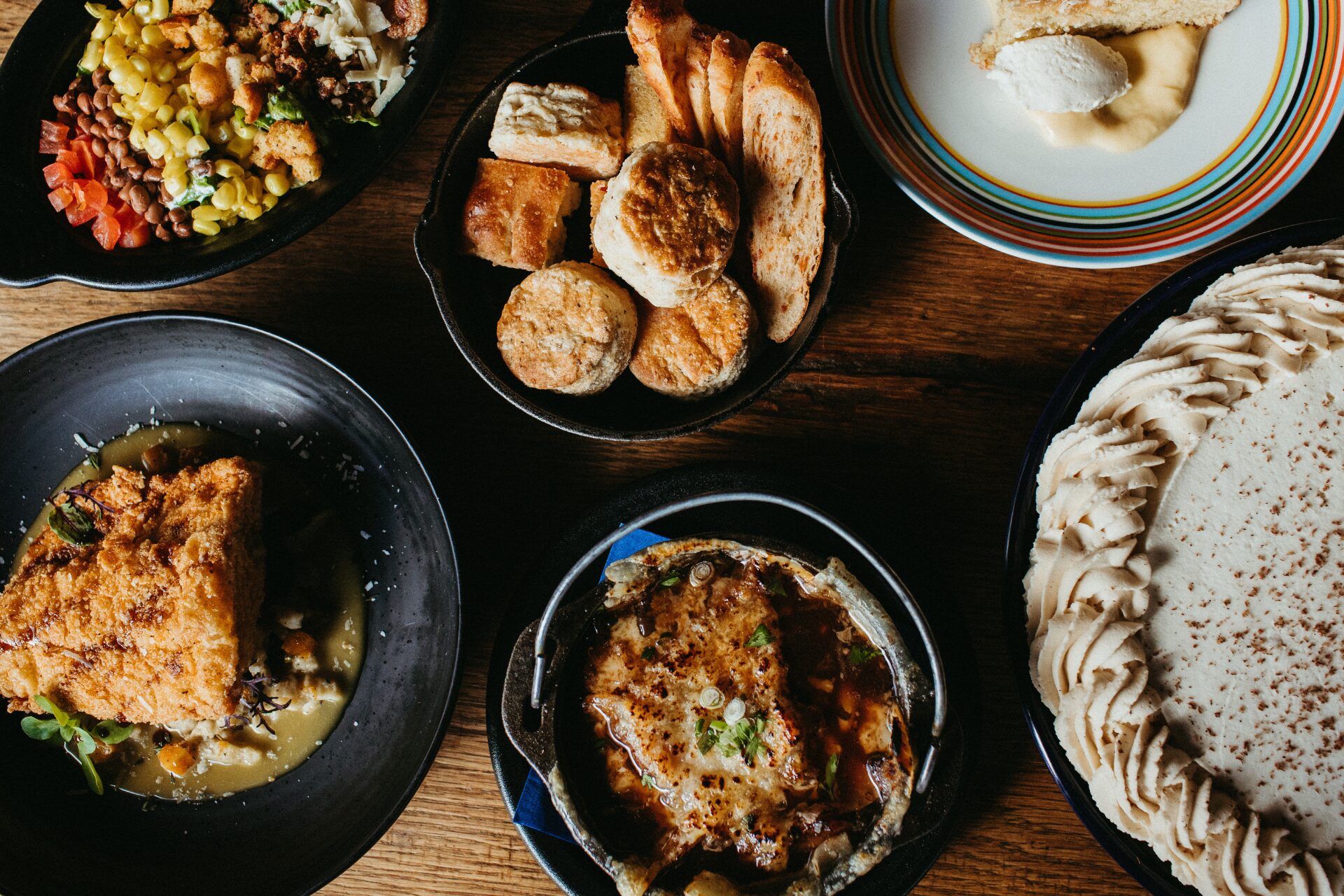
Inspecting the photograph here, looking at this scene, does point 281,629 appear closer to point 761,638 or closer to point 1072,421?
point 761,638

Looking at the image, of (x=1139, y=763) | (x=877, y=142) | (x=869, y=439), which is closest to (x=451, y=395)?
(x=869, y=439)

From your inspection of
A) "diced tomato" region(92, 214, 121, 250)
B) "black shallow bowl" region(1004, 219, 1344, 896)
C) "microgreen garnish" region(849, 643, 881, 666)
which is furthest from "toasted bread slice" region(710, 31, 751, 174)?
"diced tomato" region(92, 214, 121, 250)

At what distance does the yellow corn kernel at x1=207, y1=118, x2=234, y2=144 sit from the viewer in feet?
5.77

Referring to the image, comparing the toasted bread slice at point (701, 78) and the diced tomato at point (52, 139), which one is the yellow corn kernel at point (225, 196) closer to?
the diced tomato at point (52, 139)

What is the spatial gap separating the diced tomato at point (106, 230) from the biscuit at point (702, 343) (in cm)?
108

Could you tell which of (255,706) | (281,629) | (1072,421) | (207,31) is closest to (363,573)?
(281,629)

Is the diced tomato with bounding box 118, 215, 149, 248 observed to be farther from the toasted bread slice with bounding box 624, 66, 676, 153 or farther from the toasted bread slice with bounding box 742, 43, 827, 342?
the toasted bread slice with bounding box 742, 43, 827, 342

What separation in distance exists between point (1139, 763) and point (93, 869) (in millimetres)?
2031

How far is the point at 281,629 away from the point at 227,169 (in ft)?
3.04

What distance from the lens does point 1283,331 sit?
1.38 m

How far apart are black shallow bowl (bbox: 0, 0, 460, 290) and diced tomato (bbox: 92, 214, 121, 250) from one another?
0.05 feet

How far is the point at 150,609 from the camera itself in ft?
5.39

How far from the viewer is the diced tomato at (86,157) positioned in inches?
68.1

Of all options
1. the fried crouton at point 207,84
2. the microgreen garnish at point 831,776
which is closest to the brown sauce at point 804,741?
the microgreen garnish at point 831,776
